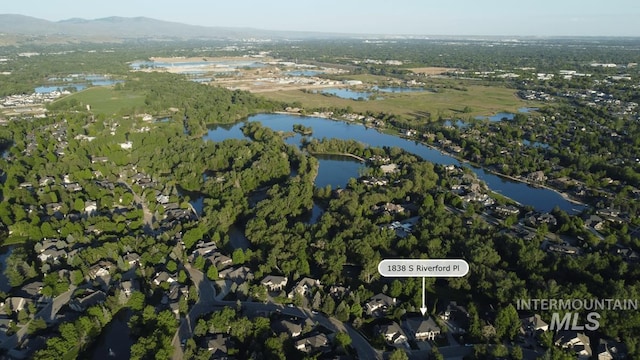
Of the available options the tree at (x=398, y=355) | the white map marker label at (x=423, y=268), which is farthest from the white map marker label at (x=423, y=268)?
the tree at (x=398, y=355)

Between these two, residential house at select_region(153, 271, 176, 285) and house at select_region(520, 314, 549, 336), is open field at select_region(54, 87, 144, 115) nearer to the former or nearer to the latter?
residential house at select_region(153, 271, 176, 285)

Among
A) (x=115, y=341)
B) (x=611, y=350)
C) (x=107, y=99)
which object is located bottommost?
(x=115, y=341)

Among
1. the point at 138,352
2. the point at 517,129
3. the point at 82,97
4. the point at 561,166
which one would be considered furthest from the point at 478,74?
the point at 138,352

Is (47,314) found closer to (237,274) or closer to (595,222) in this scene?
(237,274)

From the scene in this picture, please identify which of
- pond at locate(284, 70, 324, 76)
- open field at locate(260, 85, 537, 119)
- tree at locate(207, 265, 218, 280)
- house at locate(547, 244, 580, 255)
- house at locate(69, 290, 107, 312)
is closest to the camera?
house at locate(69, 290, 107, 312)

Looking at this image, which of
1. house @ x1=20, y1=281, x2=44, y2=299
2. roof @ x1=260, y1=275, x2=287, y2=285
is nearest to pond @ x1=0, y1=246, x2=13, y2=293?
house @ x1=20, y1=281, x2=44, y2=299

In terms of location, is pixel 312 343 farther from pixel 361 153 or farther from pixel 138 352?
pixel 361 153

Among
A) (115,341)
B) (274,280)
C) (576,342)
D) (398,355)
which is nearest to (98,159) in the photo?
(115,341)
